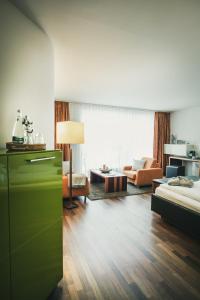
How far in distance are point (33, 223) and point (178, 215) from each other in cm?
218

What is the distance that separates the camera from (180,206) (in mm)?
2678

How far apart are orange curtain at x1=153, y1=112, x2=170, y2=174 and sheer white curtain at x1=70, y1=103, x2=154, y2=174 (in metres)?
0.19

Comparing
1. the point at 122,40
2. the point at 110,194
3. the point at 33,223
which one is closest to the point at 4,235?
the point at 33,223

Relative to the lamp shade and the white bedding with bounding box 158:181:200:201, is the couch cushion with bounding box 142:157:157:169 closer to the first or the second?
the white bedding with bounding box 158:181:200:201

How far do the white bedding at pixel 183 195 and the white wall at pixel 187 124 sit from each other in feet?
12.2

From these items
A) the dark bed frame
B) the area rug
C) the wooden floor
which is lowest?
the wooden floor

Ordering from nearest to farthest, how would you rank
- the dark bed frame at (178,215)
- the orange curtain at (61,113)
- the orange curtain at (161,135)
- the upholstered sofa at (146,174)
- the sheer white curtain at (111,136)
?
the dark bed frame at (178,215)
the upholstered sofa at (146,174)
the orange curtain at (61,113)
the sheer white curtain at (111,136)
the orange curtain at (161,135)

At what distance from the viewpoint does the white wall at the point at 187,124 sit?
20.4ft

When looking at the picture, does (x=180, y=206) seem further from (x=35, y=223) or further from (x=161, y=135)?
(x=161, y=135)

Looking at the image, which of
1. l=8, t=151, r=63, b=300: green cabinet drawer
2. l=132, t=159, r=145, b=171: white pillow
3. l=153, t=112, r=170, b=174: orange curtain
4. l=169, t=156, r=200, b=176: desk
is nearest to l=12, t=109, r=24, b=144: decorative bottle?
l=8, t=151, r=63, b=300: green cabinet drawer

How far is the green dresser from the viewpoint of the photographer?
1.12m

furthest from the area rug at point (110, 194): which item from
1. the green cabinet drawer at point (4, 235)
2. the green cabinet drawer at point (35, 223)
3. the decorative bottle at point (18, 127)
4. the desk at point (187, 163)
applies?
the green cabinet drawer at point (4, 235)

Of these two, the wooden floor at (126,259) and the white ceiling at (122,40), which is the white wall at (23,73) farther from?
the wooden floor at (126,259)

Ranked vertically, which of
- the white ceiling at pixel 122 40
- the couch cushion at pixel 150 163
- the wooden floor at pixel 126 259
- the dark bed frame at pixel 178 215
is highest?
the white ceiling at pixel 122 40
